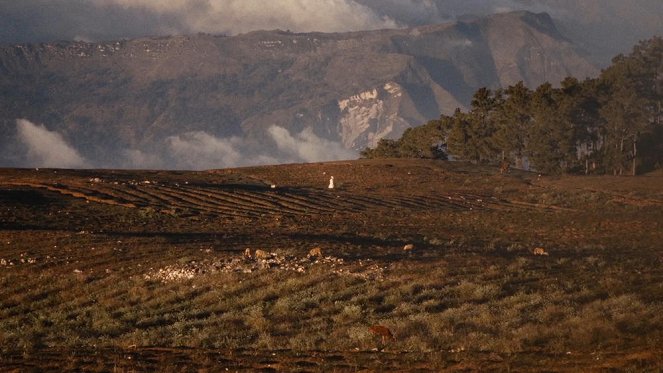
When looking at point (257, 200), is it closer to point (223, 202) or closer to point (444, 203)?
point (223, 202)

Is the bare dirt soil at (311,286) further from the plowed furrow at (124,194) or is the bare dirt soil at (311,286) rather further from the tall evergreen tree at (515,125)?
the tall evergreen tree at (515,125)

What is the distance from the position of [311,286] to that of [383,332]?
4596mm

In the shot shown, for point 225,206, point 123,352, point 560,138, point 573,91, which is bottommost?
point 123,352

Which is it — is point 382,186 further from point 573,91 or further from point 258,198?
point 573,91

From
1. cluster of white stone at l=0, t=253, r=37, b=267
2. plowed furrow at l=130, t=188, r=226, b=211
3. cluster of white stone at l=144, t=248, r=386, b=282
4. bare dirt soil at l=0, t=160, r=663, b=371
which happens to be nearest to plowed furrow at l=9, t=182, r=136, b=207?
bare dirt soil at l=0, t=160, r=663, b=371

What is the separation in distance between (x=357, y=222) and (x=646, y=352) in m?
22.4

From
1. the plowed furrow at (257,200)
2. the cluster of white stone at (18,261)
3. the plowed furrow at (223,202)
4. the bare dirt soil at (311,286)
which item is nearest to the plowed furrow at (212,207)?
the plowed furrow at (223,202)

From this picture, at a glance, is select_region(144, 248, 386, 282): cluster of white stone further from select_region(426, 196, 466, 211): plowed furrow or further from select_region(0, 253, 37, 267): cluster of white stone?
select_region(426, 196, 466, 211): plowed furrow

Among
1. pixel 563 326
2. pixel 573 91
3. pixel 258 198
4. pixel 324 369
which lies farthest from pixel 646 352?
pixel 573 91

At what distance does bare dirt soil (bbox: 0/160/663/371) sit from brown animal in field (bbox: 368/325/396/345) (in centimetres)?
21

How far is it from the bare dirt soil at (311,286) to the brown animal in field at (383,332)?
21 cm

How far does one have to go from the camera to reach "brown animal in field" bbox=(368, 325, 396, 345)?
47.2 feet

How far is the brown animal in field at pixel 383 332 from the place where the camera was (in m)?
14.4

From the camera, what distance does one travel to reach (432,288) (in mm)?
18422
